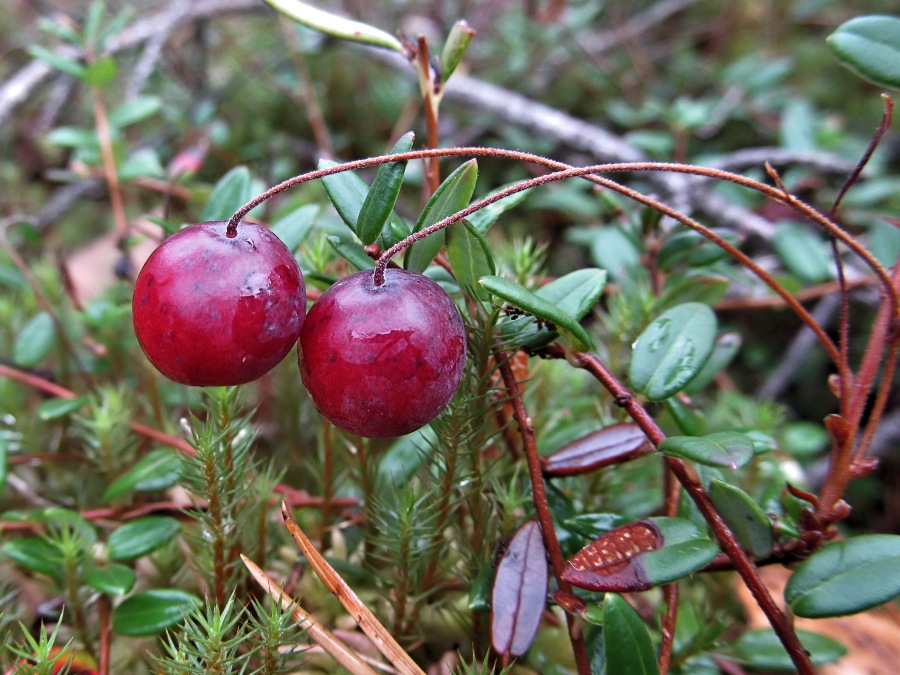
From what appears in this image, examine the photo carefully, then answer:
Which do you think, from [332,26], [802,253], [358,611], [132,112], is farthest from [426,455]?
[132,112]

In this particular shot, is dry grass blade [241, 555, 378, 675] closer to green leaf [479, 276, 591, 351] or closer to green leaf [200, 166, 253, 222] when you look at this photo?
green leaf [479, 276, 591, 351]

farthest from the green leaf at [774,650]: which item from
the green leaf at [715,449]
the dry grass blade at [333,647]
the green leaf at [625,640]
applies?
the dry grass blade at [333,647]

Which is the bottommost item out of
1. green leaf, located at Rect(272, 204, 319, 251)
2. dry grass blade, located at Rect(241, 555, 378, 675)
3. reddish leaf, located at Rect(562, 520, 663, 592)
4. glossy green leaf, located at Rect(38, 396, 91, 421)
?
glossy green leaf, located at Rect(38, 396, 91, 421)

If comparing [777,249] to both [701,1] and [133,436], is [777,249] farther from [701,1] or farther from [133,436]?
[701,1]

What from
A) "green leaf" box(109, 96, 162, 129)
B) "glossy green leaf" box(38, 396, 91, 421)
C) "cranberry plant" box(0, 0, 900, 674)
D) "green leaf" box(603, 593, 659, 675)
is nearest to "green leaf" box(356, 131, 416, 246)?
"cranberry plant" box(0, 0, 900, 674)

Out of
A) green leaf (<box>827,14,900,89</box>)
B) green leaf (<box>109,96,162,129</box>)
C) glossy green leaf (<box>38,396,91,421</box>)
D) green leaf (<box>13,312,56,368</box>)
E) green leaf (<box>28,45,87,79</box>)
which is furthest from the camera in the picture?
green leaf (<box>109,96,162,129</box>)

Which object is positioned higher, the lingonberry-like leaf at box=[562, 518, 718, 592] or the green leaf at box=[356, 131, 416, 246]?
the green leaf at box=[356, 131, 416, 246]

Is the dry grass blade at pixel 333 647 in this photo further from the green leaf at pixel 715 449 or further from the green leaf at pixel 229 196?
the green leaf at pixel 229 196
